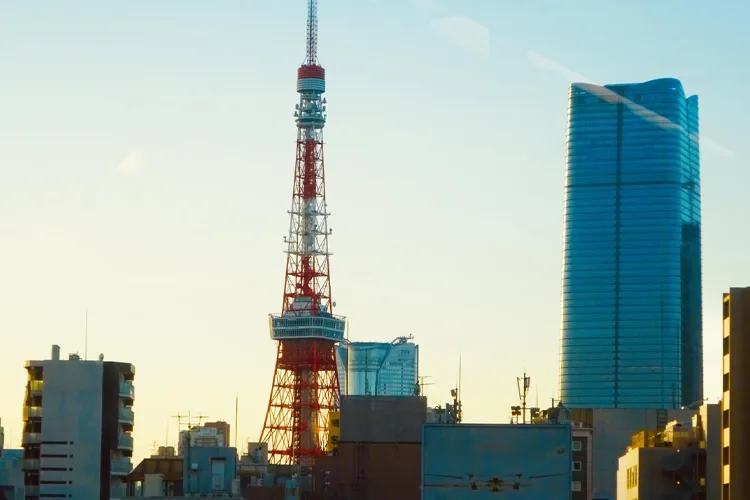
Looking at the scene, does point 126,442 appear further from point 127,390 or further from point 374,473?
point 374,473

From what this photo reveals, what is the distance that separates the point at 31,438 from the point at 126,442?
757 centimetres

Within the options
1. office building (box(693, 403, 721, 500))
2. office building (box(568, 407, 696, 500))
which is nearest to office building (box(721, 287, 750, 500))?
office building (box(693, 403, 721, 500))

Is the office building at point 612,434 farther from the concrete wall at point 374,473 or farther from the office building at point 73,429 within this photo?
the office building at point 73,429

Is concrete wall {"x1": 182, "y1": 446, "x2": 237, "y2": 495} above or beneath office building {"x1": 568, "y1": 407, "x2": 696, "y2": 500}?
beneath

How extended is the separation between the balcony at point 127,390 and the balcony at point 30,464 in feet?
27.7

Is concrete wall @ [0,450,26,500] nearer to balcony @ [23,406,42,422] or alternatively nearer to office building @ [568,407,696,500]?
balcony @ [23,406,42,422]

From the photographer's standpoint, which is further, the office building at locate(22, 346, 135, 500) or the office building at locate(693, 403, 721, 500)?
the office building at locate(22, 346, 135, 500)

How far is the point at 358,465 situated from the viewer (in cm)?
14038

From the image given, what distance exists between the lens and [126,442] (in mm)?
149875

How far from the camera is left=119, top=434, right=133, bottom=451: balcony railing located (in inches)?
5871

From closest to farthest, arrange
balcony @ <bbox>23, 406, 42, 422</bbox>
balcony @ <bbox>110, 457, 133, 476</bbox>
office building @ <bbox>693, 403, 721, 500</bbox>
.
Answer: office building @ <bbox>693, 403, 721, 500</bbox>
balcony @ <bbox>23, 406, 42, 422</bbox>
balcony @ <bbox>110, 457, 133, 476</bbox>

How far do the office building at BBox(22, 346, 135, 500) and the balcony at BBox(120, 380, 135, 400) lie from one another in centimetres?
14

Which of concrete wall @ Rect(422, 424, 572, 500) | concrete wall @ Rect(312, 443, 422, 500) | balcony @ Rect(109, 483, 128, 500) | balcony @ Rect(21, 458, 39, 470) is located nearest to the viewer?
concrete wall @ Rect(422, 424, 572, 500)

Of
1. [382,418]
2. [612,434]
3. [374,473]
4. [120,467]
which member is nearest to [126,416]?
[120,467]
